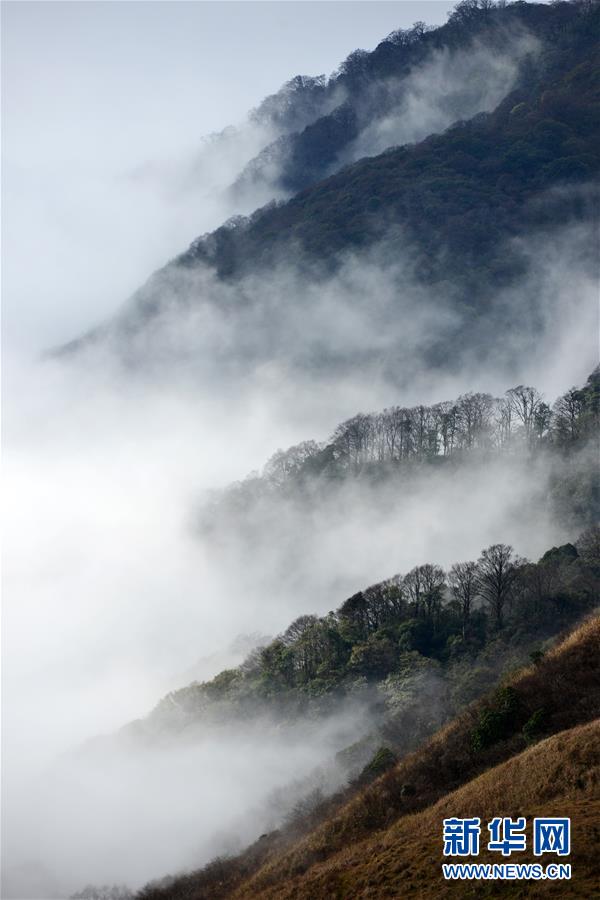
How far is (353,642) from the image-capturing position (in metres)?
114

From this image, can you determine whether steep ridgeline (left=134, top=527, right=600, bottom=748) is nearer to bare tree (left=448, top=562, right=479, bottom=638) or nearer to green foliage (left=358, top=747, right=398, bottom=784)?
bare tree (left=448, top=562, right=479, bottom=638)

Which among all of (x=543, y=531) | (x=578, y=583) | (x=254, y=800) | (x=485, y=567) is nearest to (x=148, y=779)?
(x=254, y=800)

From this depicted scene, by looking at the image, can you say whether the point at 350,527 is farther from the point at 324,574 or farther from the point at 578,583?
the point at 578,583

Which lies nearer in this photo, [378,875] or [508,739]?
[378,875]

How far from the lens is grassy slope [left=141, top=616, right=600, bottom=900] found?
131 feet

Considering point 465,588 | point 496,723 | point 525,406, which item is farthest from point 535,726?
point 525,406

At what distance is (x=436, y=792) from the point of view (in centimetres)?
4922

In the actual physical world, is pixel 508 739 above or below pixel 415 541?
below

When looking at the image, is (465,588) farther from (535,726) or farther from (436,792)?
(436,792)

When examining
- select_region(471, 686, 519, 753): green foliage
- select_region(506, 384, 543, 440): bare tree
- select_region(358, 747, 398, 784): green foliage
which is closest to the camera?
select_region(471, 686, 519, 753): green foliage

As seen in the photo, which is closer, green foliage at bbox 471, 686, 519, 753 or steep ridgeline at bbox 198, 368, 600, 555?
green foliage at bbox 471, 686, 519, 753

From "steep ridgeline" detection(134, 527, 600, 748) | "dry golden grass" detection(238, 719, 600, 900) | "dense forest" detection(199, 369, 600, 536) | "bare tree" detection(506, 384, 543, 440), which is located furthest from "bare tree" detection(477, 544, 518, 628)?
"bare tree" detection(506, 384, 543, 440)

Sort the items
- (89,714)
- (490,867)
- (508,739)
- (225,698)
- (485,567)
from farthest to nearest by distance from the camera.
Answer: (89,714), (225,698), (485,567), (508,739), (490,867)

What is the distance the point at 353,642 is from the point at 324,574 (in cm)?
6074
